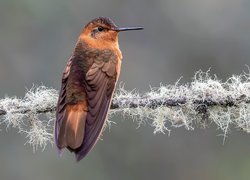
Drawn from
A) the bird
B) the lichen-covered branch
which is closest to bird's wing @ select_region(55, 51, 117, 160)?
the bird

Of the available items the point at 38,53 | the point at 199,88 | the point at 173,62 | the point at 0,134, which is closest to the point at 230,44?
the point at 173,62

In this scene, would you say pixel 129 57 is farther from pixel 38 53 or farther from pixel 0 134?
pixel 0 134

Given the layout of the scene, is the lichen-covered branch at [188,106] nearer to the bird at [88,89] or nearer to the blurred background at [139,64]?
the bird at [88,89]

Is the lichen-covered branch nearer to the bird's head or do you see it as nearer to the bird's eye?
the bird's head

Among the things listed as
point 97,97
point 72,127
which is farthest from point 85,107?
point 72,127

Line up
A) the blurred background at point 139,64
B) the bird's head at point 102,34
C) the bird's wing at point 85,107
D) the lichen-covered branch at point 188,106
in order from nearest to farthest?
the lichen-covered branch at point 188,106
the bird's wing at point 85,107
the bird's head at point 102,34
the blurred background at point 139,64

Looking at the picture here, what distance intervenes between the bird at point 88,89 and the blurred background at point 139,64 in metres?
4.04

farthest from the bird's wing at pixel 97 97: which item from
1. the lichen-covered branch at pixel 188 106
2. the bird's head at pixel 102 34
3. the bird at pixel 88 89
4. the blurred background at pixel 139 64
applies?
the blurred background at pixel 139 64

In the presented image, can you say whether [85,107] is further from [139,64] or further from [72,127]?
[139,64]

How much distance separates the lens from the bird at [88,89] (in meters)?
5.01

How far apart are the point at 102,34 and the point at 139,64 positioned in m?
5.19

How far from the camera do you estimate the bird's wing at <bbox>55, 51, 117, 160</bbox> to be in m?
4.97

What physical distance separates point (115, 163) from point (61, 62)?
187 centimetres

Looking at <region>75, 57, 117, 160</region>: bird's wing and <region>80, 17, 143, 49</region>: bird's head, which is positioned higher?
<region>80, 17, 143, 49</region>: bird's head
